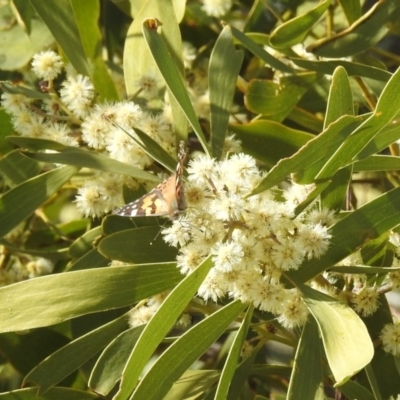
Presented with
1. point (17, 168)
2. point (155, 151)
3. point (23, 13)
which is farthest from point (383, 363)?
point (23, 13)

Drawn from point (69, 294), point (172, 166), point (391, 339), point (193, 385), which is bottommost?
point (193, 385)

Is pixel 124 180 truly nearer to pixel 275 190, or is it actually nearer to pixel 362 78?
pixel 275 190

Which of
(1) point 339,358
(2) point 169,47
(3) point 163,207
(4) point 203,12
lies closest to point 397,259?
(1) point 339,358

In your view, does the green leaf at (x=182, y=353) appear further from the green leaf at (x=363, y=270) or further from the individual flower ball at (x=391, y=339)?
the individual flower ball at (x=391, y=339)

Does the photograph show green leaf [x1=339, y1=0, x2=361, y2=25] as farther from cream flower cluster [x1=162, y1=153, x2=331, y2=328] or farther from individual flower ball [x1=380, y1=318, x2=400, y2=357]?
individual flower ball [x1=380, y1=318, x2=400, y2=357]

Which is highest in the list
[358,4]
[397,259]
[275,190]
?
[358,4]

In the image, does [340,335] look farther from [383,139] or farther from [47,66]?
[47,66]
